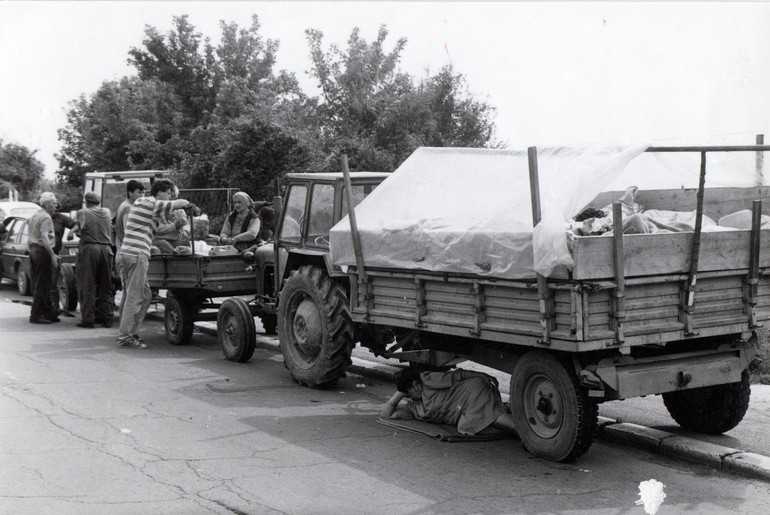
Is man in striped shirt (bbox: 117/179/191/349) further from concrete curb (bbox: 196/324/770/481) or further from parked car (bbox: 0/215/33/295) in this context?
parked car (bbox: 0/215/33/295)

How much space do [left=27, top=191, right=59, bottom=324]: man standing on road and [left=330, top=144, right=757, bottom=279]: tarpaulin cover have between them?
7.55 m

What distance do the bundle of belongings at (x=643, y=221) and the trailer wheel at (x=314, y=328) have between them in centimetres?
283

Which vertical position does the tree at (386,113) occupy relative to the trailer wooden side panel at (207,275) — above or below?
above

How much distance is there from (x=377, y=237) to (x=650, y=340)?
259cm

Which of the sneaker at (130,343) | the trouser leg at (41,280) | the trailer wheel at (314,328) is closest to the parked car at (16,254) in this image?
the trouser leg at (41,280)

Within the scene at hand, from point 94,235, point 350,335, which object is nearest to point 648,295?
point 350,335

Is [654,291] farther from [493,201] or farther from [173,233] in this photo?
[173,233]

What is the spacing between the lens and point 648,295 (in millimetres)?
6145

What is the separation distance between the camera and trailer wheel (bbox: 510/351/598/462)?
618 centimetres

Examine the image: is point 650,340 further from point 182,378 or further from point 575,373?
point 182,378

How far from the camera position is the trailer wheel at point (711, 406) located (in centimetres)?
683

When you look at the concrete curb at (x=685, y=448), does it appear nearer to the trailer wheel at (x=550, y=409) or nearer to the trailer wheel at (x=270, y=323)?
the trailer wheel at (x=550, y=409)

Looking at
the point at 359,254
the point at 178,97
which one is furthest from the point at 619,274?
the point at 178,97

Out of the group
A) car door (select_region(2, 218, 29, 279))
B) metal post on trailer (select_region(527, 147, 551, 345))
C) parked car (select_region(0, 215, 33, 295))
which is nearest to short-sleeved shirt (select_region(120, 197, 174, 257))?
metal post on trailer (select_region(527, 147, 551, 345))
